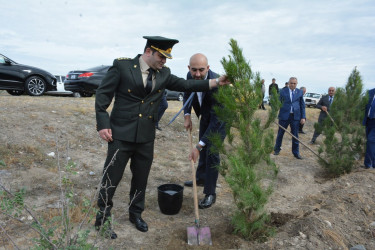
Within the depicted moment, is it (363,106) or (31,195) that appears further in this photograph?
(363,106)

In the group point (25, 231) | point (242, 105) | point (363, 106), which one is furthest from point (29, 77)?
point (363, 106)

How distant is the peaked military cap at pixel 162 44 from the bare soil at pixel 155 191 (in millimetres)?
1237

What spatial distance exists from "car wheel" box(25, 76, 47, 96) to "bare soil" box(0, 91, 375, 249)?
2153 mm

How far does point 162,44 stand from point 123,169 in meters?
1.37

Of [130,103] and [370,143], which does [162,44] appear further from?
[370,143]

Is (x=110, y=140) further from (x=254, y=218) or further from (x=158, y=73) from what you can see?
(x=254, y=218)

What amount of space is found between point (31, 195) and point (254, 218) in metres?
2.92

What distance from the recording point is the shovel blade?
3012mm

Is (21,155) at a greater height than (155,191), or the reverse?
(21,155)

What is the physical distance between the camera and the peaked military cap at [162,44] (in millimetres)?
2803

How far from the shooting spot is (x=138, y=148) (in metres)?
3.17

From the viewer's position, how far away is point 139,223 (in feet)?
10.9

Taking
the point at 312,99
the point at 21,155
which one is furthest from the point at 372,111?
the point at 312,99

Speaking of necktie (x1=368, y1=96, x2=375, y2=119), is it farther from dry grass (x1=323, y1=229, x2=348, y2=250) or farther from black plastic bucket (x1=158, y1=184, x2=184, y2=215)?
black plastic bucket (x1=158, y1=184, x2=184, y2=215)
